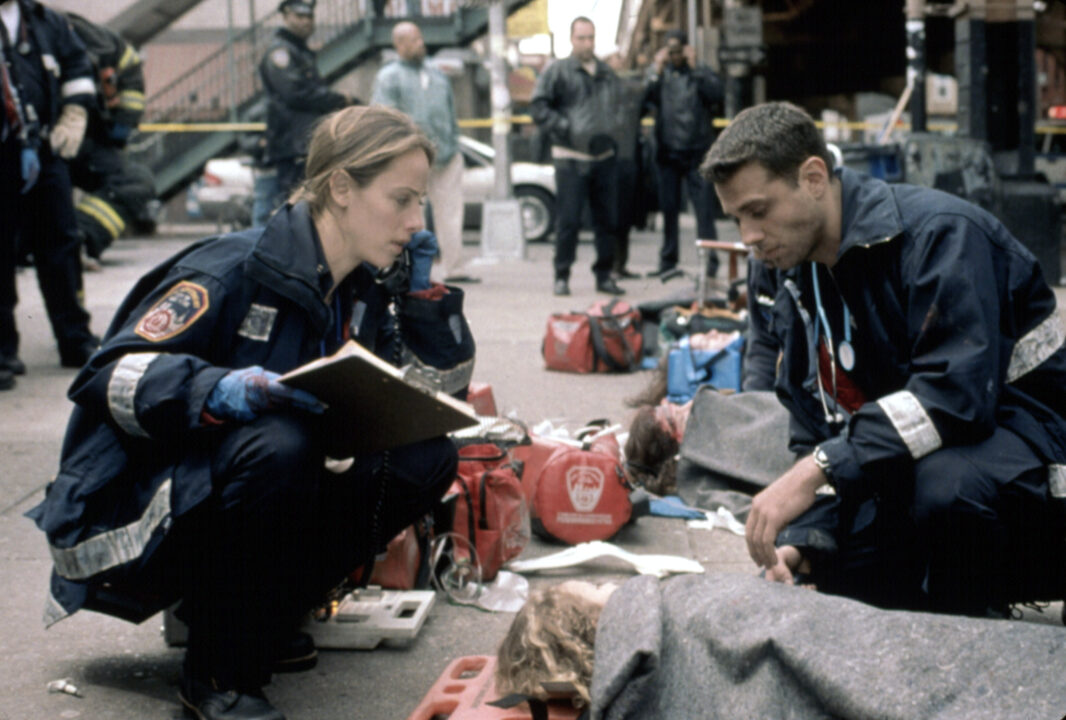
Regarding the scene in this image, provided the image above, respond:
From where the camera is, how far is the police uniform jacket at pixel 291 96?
10.2 meters

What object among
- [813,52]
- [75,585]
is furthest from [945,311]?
[813,52]

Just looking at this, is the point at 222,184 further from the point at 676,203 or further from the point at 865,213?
the point at 865,213

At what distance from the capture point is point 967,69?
10.4 metres

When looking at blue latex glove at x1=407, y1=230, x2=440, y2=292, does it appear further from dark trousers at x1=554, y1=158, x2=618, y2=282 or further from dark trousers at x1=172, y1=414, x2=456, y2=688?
dark trousers at x1=554, y1=158, x2=618, y2=282

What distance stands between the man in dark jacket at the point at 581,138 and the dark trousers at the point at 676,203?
2.34 ft

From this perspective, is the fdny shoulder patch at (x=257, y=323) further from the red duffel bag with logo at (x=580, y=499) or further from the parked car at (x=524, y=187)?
the parked car at (x=524, y=187)

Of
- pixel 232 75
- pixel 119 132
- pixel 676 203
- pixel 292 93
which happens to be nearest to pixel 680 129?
pixel 676 203

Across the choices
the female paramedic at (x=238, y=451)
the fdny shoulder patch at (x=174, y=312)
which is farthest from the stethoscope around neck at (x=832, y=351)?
the fdny shoulder patch at (x=174, y=312)

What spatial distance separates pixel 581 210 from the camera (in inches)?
409

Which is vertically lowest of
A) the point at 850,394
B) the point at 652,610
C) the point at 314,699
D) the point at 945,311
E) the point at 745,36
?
the point at 314,699

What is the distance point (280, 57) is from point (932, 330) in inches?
321

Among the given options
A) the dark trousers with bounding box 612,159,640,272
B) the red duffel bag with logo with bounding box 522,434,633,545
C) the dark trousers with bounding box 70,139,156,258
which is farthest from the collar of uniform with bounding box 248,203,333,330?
the dark trousers with bounding box 612,159,640,272

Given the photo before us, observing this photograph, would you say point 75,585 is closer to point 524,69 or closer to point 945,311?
point 945,311

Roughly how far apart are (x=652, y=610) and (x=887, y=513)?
2.85ft
